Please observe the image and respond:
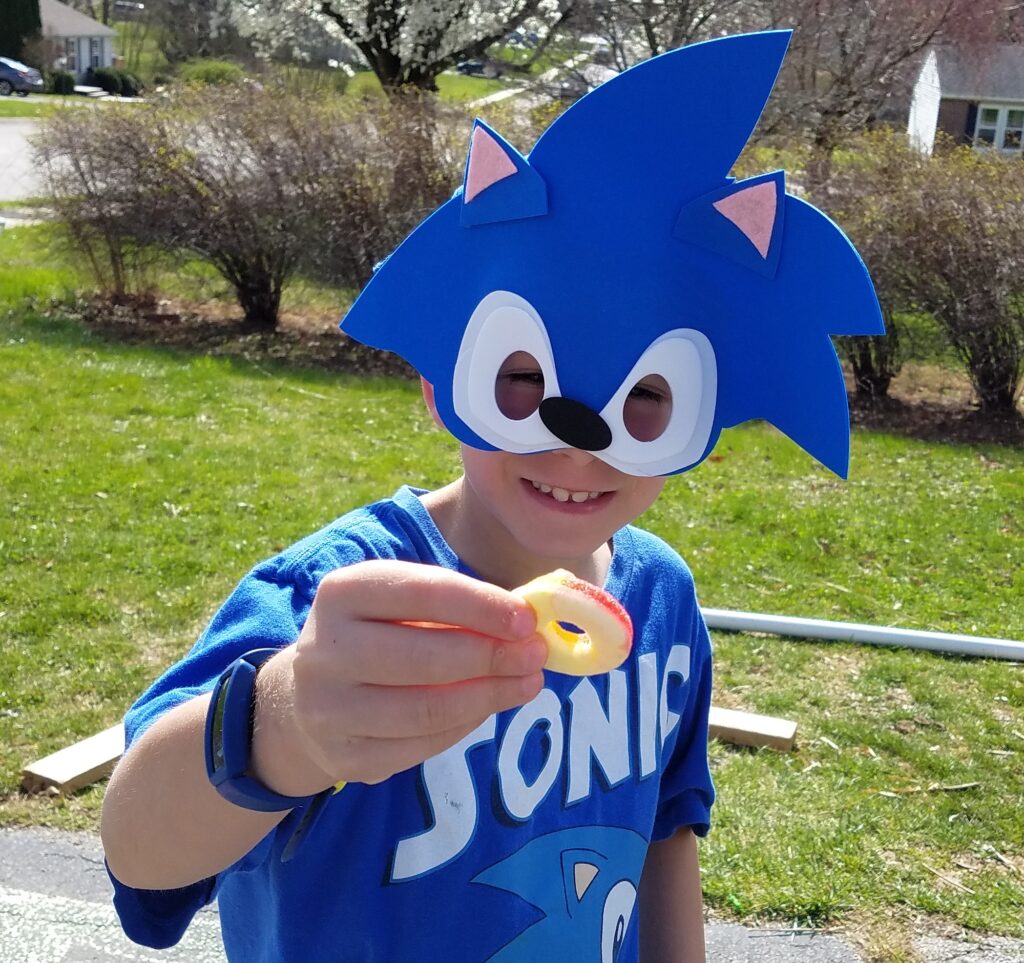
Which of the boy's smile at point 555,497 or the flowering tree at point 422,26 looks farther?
the flowering tree at point 422,26

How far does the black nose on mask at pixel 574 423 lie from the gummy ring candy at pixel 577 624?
0.25 metres

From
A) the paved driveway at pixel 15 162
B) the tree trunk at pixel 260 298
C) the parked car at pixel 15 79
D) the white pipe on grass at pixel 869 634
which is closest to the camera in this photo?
the white pipe on grass at pixel 869 634

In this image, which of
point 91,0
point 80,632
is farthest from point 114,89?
point 80,632

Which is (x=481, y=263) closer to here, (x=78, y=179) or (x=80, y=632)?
(x=80, y=632)

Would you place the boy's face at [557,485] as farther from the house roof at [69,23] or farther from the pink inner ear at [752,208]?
the house roof at [69,23]

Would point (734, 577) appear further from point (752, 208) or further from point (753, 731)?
point (752, 208)

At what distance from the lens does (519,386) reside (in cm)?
122

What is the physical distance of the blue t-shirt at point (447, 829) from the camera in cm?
115

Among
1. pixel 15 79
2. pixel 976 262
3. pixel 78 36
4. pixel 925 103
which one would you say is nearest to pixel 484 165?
pixel 976 262

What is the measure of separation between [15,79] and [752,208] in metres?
43.3

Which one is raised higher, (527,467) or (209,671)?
(527,467)

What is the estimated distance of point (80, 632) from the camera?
432 centimetres

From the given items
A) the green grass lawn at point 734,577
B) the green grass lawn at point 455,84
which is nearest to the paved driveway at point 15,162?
the green grass lawn at point 734,577

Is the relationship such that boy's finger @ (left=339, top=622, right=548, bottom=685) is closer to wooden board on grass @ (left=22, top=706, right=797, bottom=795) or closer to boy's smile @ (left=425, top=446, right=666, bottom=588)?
boy's smile @ (left=425, top=446, right=666, bottom=588)
